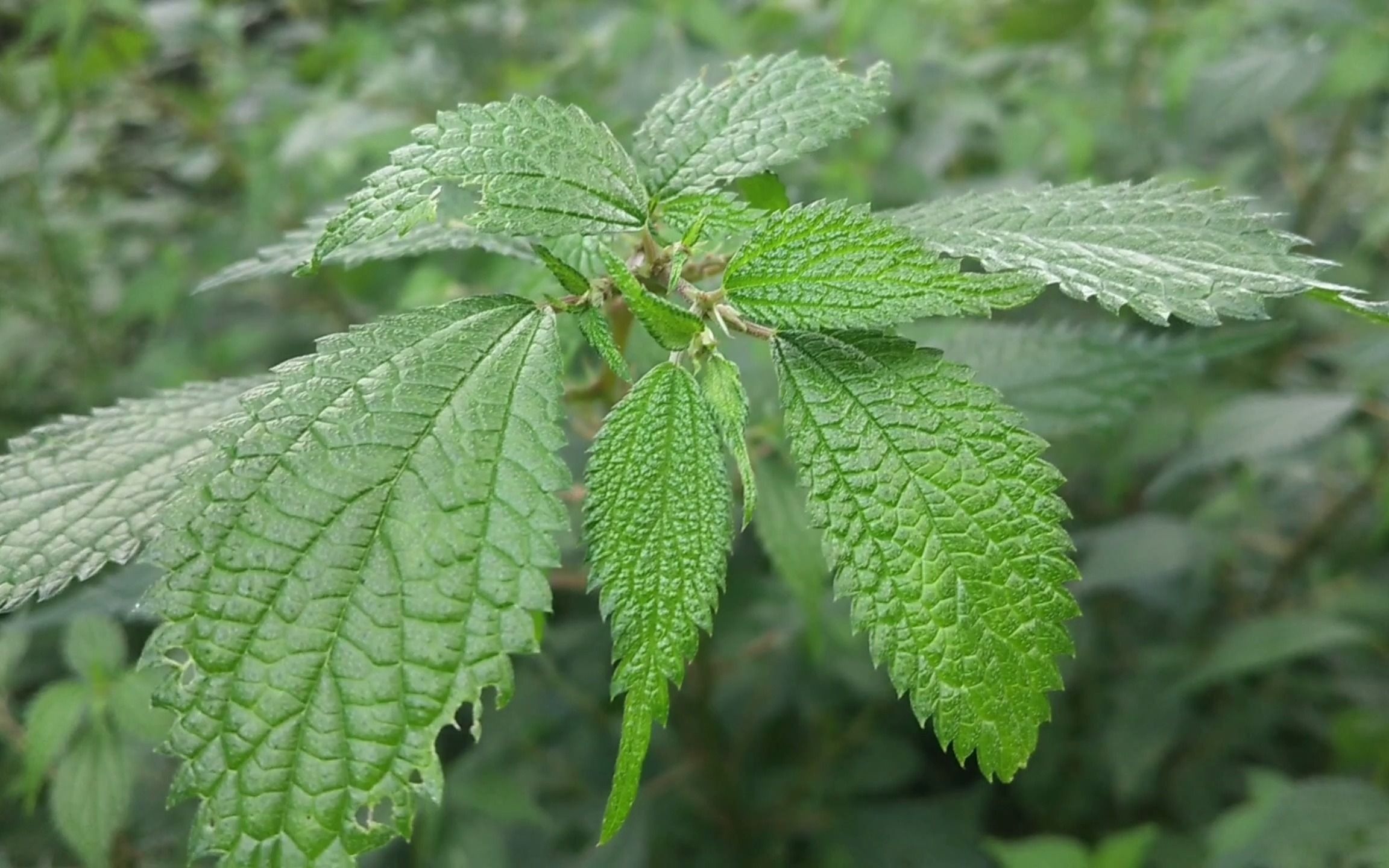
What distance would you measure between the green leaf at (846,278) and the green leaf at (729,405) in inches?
1.8

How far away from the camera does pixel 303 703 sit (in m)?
0.57

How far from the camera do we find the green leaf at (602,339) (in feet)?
2.29

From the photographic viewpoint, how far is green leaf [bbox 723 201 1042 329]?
654 millimetres

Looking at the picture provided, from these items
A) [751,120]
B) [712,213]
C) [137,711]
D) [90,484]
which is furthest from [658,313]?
[137,711]

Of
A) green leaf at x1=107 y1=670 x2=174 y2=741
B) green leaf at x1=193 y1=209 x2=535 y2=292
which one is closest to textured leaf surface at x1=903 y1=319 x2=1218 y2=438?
green leaf at x1=193 y1=209 x2=535 y2=292

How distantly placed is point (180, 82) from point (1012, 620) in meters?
2.89

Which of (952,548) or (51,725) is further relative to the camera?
(51,725)

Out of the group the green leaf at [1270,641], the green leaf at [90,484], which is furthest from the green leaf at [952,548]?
the green leaf at [1270,641]

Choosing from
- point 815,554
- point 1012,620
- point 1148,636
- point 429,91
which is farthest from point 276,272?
point 1148,636

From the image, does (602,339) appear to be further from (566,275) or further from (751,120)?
(751,120)

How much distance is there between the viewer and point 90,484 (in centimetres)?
74

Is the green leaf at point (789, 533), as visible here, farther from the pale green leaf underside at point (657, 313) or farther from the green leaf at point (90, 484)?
the green leaf at point (90, 484)

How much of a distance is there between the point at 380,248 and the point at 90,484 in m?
0.29

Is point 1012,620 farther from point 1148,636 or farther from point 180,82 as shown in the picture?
point 180,82
